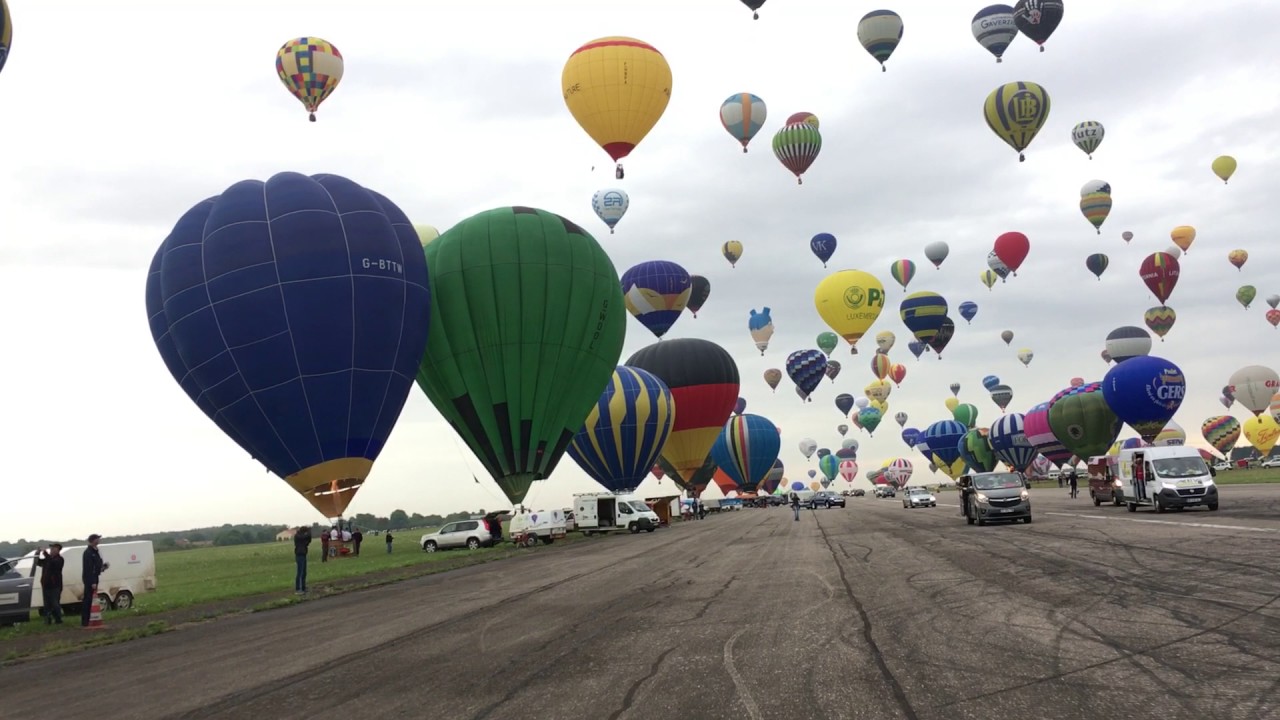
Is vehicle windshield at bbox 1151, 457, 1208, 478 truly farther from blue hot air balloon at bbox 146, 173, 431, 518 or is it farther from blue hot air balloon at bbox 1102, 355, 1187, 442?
blue hot air balloon at bbox 146, 173, 431, 518

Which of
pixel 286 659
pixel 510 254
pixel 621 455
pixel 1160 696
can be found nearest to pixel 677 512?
pixel 621 455

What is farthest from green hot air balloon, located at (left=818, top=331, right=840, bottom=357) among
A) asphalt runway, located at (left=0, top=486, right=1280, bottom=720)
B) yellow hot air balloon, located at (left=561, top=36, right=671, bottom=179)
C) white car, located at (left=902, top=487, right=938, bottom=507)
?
asphalt runway, located at (left=0, top=486, right=1280, bottom=720)

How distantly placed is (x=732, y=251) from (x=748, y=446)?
27.2 metres

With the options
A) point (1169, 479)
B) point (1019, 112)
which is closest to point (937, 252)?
point (1019, 112)

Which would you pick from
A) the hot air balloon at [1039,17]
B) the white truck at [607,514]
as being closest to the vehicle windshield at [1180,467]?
the white truck at [607,514]

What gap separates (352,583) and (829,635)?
19.2 meters

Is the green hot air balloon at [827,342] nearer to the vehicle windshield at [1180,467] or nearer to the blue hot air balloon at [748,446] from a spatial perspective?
the blue hot air balloon at [748,446]

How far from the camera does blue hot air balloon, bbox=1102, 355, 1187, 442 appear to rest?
52938mm

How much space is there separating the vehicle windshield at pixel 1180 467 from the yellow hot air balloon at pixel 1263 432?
96348 millimetres

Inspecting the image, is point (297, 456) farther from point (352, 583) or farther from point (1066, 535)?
point (1066, 535)

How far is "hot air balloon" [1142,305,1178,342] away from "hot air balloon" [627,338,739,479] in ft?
131

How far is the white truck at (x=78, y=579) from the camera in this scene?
22.2m

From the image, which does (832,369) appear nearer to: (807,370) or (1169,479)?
(807,370)

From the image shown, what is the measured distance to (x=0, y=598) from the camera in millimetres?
22062
